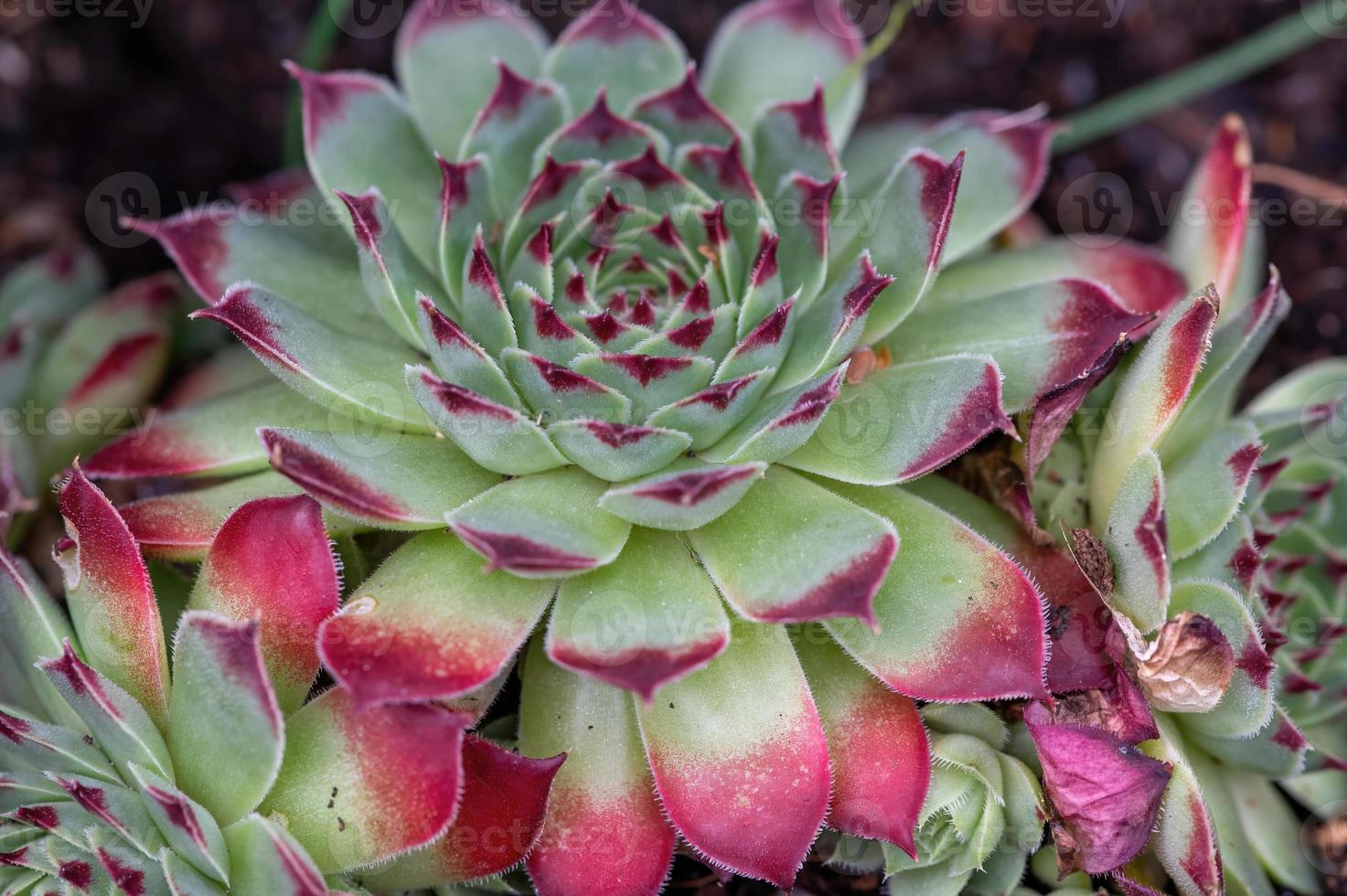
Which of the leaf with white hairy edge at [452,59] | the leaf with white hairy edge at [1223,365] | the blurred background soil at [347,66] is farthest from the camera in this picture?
the blurred background soil at [347,66]

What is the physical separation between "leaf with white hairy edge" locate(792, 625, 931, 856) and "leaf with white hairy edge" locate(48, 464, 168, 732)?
73 cm

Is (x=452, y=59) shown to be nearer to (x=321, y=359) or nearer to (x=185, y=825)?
(x=321, y=359)

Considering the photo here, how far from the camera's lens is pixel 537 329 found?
1.33 meters

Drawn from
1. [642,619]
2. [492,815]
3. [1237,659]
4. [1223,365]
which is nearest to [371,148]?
[642,619]

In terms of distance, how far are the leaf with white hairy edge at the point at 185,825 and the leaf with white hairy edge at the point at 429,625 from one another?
0.46 ft

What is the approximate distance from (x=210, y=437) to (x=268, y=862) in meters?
0.56

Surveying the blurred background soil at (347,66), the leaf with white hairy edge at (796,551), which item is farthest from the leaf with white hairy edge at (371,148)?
the blurred background soil at (347,66)

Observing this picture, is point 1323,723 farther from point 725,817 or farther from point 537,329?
point 537,329

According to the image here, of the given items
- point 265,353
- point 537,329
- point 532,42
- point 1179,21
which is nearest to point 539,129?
point 532,42

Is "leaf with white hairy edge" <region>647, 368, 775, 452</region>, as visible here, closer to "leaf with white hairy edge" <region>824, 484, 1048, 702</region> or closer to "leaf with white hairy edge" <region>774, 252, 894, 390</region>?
"leaf with white hairy edge" <region>774, 252, 894, 390</region>

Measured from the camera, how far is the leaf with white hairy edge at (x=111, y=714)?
115 centimetres

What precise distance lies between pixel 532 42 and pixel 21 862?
4.10 ft

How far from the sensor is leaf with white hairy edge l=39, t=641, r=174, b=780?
3.78 feet

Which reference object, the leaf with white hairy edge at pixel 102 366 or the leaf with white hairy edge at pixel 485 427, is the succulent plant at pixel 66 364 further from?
the leaf with white hairy edge at pixel 485 427
